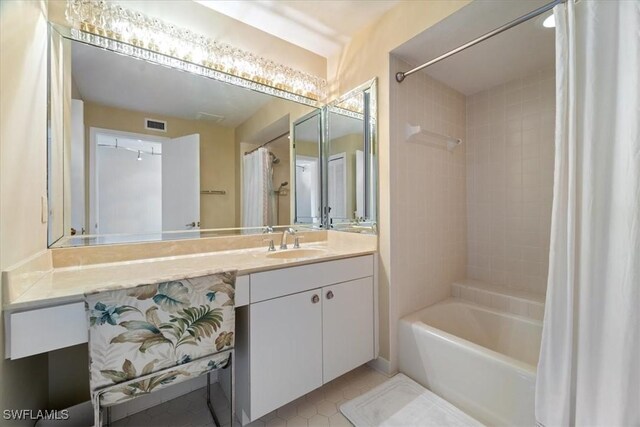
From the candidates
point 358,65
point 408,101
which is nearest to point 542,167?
point 408,101

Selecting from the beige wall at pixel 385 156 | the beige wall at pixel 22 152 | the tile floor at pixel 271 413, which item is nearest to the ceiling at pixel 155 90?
the beige wall at pixel 22 152

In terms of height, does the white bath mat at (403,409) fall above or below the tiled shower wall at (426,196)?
below

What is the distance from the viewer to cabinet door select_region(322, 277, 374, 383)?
1.48 meters

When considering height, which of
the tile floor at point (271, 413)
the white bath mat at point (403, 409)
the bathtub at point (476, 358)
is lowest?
the tile floor at point (271, 413)

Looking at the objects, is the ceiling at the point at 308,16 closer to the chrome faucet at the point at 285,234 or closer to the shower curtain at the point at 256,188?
the shower curtain at the point at 256,188

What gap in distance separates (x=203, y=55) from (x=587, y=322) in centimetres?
230

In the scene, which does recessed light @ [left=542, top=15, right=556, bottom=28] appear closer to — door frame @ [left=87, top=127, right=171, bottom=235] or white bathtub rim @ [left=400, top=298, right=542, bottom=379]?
white bathtub rim @ [left=400, top=298, right=542, bottom=379]

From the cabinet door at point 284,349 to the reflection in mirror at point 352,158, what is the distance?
80 centimetres

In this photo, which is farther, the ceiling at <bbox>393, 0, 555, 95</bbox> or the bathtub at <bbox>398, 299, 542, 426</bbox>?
the ceiling at <bbox>393, 0, 555, 95</bbox>

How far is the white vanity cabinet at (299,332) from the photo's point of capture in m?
1.23

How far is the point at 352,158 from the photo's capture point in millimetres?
2043

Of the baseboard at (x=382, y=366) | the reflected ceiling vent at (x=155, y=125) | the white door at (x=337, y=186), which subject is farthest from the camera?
the white door at (x=337, y=186)

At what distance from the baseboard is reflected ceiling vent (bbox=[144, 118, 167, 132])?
6.61 ft

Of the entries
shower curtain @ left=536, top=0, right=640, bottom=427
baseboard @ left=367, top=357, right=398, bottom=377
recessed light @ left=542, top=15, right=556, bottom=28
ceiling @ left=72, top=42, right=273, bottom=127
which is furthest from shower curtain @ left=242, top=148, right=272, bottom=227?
recessed light @ left=542, top=15, right=556, bottom=28
